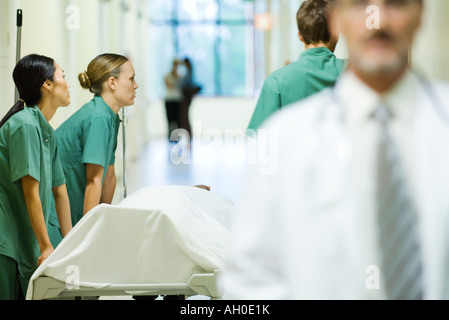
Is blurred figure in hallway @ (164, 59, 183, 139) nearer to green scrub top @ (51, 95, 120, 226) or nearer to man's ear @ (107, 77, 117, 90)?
green scrub top @ (51, 95, 120, 226)

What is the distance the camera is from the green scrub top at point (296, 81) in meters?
2.53

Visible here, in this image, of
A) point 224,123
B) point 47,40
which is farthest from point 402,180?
point 224,123

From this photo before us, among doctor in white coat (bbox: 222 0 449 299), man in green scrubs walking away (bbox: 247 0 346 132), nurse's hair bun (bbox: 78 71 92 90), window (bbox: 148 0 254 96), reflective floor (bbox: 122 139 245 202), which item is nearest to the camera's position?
doctor in white coat (bbox: 222 0 449 299)

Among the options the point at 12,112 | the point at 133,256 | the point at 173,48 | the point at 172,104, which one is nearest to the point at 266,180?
the point at 133,256

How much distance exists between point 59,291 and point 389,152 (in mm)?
1681

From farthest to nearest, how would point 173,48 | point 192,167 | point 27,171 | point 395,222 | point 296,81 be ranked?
point 173,48 < point 192,167 < point 27,171 < point 296,81 < point 395,222

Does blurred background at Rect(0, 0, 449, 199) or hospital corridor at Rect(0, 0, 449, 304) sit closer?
hospital corridor at Rect(0, 0, 449, 304)

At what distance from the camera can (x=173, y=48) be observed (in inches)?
685

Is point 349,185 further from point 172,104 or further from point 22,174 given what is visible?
point 172,104

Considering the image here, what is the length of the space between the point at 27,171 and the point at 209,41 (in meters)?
15.0

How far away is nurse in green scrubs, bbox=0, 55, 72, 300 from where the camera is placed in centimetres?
273

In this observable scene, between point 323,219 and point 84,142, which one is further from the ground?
point 323,219

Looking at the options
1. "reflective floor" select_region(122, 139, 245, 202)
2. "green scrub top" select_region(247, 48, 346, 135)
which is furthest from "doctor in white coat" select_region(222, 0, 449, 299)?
"reflective floor" select_region(122, 139, 245, 202)

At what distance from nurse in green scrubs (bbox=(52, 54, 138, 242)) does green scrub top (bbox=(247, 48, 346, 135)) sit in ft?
2.69
